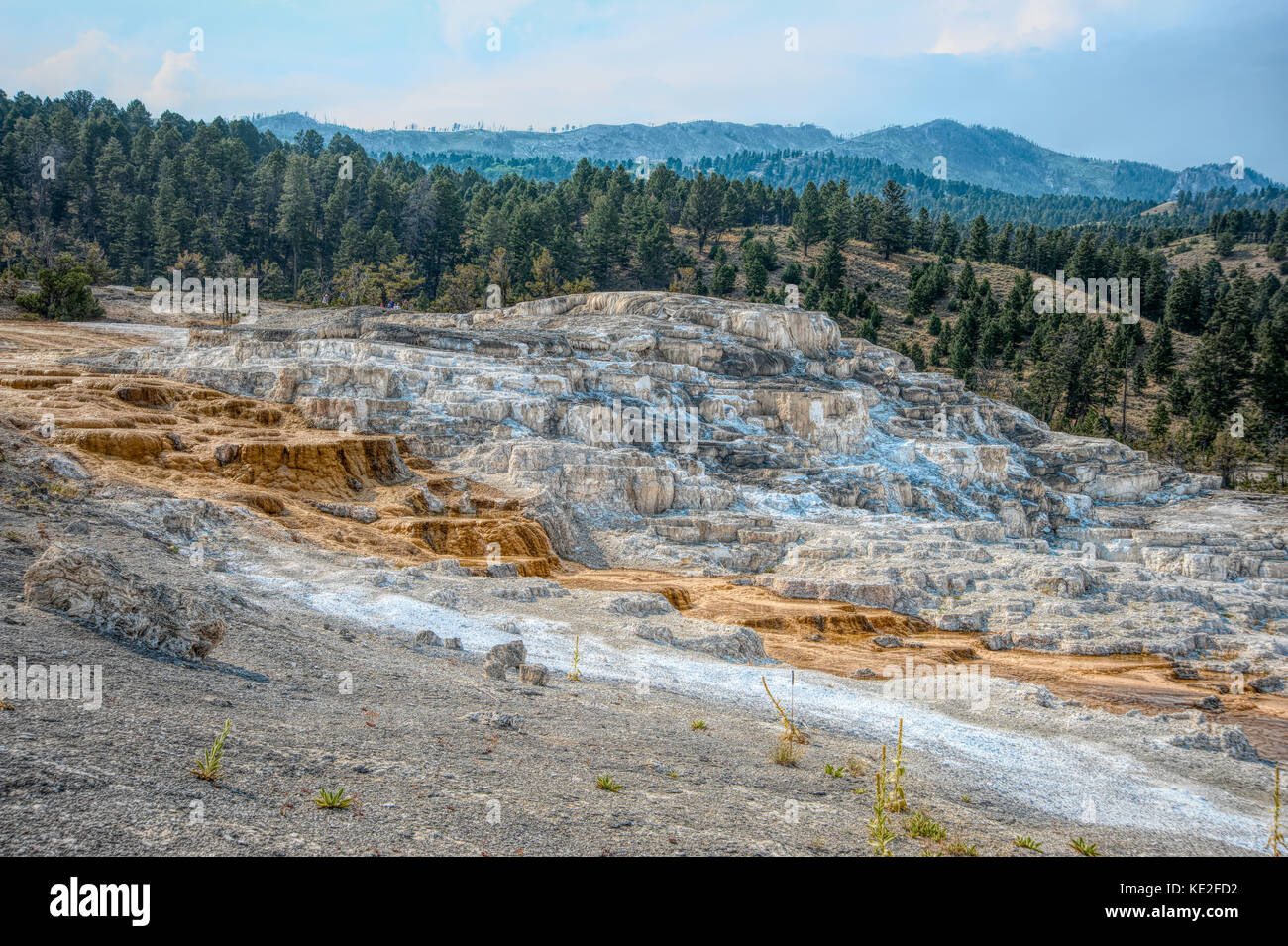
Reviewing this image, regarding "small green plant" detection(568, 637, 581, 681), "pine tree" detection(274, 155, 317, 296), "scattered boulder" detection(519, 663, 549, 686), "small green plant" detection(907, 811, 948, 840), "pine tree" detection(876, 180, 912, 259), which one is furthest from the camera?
"pine tree" detection(876, 180, 912, 259)

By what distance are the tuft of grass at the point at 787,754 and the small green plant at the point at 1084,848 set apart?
3134mm

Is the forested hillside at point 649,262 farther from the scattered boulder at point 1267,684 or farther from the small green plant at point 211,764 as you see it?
the small green plant at point 211,764

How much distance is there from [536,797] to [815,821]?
2.78 m

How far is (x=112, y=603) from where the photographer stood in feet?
31.7

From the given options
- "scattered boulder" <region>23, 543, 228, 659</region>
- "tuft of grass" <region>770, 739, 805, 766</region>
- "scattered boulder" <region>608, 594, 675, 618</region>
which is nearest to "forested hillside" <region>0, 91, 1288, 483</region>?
"scattered boulder" <region>608, 594, 675, 618</region>

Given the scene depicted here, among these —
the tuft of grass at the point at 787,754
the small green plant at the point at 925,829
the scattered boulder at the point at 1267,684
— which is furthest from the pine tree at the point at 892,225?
the small green plant at the point at 925,829

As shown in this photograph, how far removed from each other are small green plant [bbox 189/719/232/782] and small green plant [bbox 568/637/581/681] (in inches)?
294

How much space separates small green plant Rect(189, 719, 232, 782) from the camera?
6.15m

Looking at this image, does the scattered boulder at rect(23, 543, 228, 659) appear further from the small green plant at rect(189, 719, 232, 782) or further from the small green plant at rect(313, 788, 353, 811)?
the small green plant at rect(313, 788, 353, 811)

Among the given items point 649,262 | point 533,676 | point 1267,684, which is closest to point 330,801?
point 533,676

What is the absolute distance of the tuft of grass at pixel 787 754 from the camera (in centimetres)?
984

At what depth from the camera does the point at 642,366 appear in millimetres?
43656

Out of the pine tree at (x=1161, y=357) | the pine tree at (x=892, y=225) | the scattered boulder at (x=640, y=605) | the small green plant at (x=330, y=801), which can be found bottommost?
the scattered boulder at (x=640, y=605)

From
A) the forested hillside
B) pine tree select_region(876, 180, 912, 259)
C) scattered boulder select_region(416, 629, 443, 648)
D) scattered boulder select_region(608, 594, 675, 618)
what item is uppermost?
pine tree select_region(876, 180, 912, 259)
